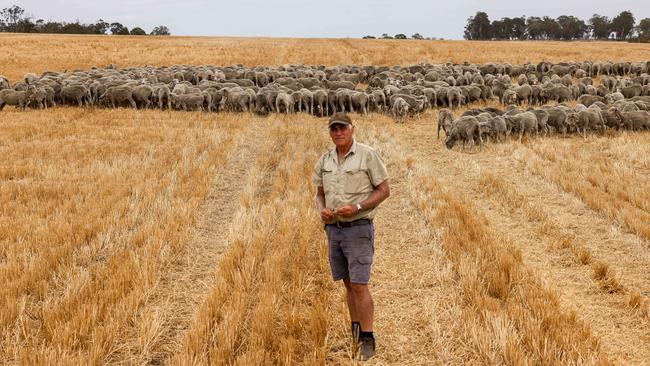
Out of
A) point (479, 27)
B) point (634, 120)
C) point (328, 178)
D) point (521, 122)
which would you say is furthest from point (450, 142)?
point (479, 27)

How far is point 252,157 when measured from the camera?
13828 mm

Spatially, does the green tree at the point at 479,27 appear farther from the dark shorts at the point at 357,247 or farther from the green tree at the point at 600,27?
the dark shorts at the point at 357,247

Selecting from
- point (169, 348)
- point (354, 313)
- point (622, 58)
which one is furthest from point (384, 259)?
point (622, 58)

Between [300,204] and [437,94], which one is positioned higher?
[437,94]

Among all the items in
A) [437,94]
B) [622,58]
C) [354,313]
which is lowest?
[354,313]

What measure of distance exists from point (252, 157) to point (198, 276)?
7.41 meters

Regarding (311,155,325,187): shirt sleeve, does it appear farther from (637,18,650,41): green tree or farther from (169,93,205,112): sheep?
(637,18,650,41): green tree

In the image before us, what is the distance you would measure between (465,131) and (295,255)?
9.65 meters

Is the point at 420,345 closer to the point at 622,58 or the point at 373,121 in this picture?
the point at 373,121

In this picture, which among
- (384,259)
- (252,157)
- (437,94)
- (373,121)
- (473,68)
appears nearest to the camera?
(384,259)

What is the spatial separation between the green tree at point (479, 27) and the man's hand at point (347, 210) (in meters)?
125

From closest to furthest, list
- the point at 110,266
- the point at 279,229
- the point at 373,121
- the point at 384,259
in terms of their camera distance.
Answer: the point at 110,266 < the point at 384,259 < the point at 279,229 < the point at 373,121

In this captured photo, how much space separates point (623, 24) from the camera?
113812mm

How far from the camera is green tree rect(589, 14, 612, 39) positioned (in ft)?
387
